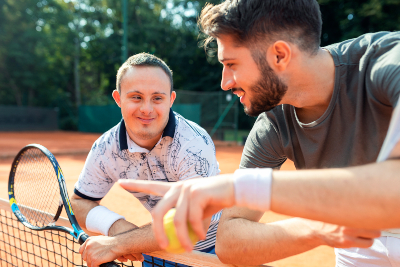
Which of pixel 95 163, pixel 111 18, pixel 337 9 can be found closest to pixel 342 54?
pixel 95 163

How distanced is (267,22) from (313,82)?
12.4 inches

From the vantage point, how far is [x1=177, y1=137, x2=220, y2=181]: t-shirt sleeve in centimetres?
186

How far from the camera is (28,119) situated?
19297 millimetres

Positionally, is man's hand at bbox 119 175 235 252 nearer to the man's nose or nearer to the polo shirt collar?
the man's nose

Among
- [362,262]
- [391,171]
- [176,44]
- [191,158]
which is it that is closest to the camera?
[391,171]

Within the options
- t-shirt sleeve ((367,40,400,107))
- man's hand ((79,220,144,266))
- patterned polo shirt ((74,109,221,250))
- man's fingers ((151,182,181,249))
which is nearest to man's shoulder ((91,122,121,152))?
patterned polo shirt ((74,109,221,250))

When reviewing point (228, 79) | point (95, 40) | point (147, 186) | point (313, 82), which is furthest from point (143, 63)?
point (95, 40)

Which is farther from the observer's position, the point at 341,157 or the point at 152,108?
the point at 152,108

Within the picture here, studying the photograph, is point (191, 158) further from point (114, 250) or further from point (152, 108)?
point (114, 250)

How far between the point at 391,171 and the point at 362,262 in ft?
3.22

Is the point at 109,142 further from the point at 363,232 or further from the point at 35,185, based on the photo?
the point at 363,232

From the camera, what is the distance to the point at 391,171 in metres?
0.75

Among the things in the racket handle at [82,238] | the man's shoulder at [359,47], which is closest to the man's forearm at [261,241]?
the man's shoulder at [359,47]

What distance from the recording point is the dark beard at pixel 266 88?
127 cm
